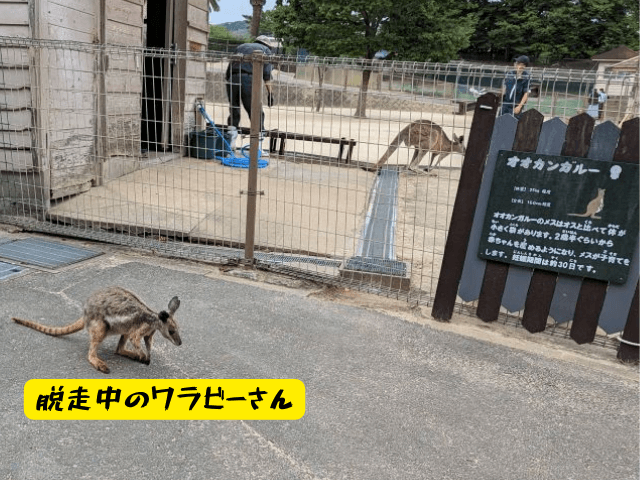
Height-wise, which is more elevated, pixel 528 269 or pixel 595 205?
pixel 595 205

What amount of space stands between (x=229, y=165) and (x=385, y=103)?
4.36 meters

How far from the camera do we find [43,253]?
198 inches

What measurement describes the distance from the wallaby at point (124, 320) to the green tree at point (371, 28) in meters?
25.6

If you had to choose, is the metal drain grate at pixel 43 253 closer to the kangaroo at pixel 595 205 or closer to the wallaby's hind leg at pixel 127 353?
the wallaby's hind leg at pixel 127 353

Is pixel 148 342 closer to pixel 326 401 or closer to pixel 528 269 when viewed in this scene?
pixel 326 401

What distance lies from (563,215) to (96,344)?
3004 mm

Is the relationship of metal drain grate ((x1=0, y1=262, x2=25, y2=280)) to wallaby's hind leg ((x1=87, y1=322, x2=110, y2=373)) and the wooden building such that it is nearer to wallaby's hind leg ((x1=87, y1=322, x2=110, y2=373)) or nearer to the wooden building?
the wooden building

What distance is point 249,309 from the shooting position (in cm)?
414

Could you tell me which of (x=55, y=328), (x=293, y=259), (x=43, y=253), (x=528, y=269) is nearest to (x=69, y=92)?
(x=43, y=253)

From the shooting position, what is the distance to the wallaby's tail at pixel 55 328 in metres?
3.38

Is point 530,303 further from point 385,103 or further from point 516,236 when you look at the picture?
point 385,103

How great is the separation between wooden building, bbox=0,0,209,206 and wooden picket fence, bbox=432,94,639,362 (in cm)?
256

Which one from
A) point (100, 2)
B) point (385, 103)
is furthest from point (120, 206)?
point (385, 103)
